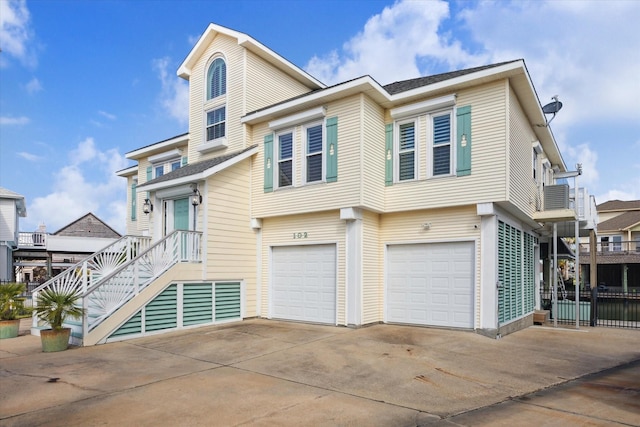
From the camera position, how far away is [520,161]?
11.3 meters

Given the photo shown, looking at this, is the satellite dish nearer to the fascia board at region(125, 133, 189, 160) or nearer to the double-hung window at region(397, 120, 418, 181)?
the double-hung window at region(397, 120, 418, 181)

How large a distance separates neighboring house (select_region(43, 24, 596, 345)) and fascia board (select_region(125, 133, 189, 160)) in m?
2.75

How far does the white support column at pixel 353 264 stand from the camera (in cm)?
1088

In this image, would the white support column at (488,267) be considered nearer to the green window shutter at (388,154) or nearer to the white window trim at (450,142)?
the white window trim at (450,142)

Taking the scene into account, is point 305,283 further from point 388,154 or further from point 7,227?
point 7,227

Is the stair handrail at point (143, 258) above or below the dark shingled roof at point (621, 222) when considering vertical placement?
below

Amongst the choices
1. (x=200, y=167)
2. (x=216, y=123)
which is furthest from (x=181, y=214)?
(x=216, y=123)

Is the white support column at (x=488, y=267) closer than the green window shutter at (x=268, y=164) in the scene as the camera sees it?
Yes

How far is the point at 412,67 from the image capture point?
651 inches

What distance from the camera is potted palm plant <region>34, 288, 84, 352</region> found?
8555mm

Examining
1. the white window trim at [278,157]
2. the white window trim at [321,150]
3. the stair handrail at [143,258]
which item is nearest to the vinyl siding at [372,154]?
the white window trim at [321,150]

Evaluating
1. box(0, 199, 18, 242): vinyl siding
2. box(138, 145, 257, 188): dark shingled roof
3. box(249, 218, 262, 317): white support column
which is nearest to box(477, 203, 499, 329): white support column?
box(249, 218, 262, 317): white support column

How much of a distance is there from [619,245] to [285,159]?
36931mm

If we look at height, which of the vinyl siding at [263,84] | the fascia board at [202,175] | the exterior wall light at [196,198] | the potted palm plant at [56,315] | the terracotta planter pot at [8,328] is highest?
the vinyl siding at [263,84]
